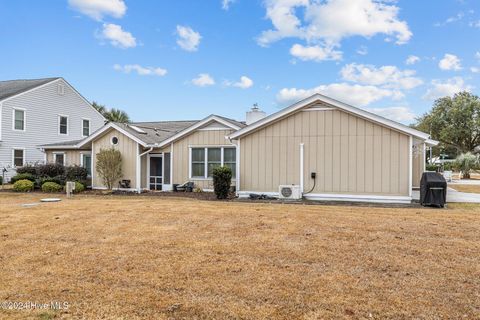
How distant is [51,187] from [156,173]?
527 cm

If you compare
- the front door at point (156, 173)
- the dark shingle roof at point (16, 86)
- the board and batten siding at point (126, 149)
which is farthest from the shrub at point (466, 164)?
the dark shingle roof at point (16, 86)

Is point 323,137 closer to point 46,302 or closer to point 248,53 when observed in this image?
point 248,53

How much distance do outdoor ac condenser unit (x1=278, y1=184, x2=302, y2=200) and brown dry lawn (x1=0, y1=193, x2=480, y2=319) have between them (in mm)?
4877

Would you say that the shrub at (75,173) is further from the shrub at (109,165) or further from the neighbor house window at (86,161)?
the shrub at (109,165)

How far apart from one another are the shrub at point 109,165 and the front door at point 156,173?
1602 millimetres

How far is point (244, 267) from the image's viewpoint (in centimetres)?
504

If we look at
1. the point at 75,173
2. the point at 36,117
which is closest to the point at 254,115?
the point at 75,173

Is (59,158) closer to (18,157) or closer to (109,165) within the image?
(18,157)

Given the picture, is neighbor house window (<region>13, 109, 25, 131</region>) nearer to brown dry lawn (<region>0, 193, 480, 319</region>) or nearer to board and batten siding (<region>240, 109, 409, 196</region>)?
board and batten siding (<region>240, 109, 409, 196</region>)

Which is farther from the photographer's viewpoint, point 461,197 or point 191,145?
point 191,145

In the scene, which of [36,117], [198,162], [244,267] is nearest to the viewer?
[244,267]

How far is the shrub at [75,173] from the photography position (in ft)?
61.7

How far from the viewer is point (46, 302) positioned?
12.9 feet

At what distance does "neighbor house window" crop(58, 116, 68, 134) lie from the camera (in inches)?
1064
